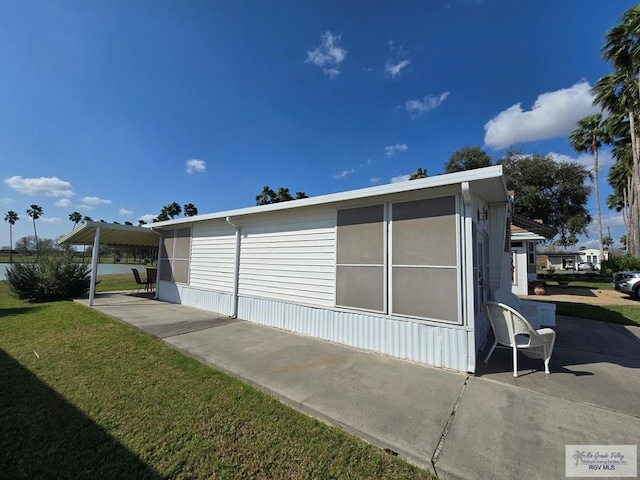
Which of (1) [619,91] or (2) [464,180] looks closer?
(2) [464,180]

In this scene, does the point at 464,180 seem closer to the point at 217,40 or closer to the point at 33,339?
the point at 217,40

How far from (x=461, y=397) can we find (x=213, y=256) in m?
6.78

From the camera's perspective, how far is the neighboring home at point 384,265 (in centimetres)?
371

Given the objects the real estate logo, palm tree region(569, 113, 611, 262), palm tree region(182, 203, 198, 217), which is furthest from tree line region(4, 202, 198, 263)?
palm tree region(569, 113, 611, 262)

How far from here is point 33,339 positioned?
204 inches

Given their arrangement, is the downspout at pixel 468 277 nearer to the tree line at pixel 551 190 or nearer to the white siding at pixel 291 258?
the white siding at pixel 291 258

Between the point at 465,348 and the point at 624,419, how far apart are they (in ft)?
4.68

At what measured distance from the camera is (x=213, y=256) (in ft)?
25.3

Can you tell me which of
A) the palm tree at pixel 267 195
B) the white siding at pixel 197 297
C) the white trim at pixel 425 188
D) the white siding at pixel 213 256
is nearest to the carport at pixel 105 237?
the white siding at pixel 197 297

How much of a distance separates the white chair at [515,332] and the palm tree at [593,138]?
24.6 m

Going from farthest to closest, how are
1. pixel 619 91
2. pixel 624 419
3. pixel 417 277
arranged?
pixel 619 91
pixel 417 277
pixel 624 419

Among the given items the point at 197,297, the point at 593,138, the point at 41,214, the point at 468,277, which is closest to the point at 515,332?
the point at 468,277

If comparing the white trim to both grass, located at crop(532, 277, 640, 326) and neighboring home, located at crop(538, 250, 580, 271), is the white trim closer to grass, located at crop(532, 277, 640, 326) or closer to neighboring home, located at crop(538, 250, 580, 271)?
grass, located at crop(532, 277, 640, 326)

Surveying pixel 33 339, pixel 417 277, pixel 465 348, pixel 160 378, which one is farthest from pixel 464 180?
pixel 33 339
